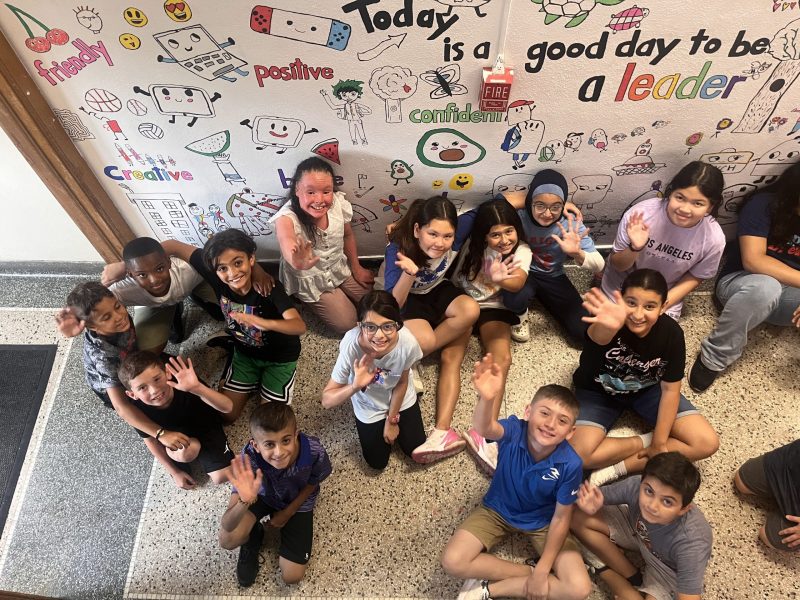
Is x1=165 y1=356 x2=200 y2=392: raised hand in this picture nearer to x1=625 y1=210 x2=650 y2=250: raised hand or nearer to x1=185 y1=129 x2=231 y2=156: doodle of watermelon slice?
x1=185 y1=129 x2=231 y2=156: doodle of watermelon slice

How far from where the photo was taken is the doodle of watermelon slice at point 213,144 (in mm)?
1733

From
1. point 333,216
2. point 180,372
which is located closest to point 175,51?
point 333,216

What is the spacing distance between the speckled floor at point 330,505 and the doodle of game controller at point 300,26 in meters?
1.11

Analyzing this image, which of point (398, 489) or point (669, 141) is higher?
point (669, 141)

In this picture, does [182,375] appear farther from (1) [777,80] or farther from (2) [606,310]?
(1) [777,80]

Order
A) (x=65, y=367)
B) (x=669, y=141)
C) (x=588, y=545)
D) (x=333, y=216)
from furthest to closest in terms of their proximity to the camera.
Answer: (x=65, y=367) < (x=333, y=216) < (x=669, y=141) < (x=588, y=545)

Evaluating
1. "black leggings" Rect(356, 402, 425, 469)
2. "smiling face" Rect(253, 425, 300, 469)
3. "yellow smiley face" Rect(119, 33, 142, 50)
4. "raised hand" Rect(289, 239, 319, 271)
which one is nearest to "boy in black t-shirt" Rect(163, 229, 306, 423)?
"raised hand" Rect(289, 239, 319, 271)

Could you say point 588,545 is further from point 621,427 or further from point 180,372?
point 180,372

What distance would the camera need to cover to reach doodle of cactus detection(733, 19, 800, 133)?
1.49 m

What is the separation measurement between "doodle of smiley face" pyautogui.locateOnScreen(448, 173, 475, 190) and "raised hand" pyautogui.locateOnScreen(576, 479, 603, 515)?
1051 mm

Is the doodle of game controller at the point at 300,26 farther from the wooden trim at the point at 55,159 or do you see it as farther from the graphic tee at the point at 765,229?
the graphic tee at the point at 765,229

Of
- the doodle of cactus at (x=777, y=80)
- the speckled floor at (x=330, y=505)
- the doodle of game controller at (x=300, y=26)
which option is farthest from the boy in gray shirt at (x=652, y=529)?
the doodle of game controller at (x=300, y=26)

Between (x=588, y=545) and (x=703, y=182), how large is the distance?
1162 millimetres

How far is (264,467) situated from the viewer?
1.50 metres
